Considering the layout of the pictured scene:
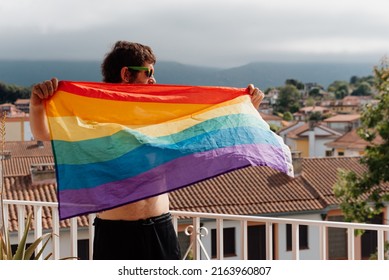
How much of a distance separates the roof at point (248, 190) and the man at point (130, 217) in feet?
55.7

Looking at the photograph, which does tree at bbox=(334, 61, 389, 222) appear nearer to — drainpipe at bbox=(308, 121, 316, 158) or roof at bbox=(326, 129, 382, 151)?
roof at bbox=(326, 129, 382, 151)

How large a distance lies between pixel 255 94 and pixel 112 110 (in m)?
0.54

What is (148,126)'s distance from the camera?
2209 mm

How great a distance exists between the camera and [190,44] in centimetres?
5694

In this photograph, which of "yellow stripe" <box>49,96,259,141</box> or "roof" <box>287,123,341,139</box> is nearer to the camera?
"yellow stripe" <box>49,96,259,141</box>

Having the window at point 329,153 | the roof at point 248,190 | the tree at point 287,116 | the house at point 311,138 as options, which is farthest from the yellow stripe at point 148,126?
the tree at point 287,116

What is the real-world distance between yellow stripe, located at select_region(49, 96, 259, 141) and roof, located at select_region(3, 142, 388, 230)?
55.8 feet

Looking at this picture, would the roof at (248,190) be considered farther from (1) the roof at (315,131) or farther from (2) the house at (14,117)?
(1) the roof at (315,131)

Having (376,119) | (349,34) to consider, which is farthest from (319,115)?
(349,34)

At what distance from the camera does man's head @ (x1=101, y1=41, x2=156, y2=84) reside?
215 centimetres

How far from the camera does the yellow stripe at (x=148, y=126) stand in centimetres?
209

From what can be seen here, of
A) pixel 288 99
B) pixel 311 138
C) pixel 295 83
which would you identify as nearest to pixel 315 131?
pixel 311 138

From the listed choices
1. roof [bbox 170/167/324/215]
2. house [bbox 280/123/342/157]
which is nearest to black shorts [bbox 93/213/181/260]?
roof [bbox 170/167/324/215]

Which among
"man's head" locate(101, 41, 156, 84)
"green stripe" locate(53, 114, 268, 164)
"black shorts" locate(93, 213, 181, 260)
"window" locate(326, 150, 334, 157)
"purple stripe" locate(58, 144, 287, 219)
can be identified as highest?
"man's head" locate(101, 41, 156, 84)
